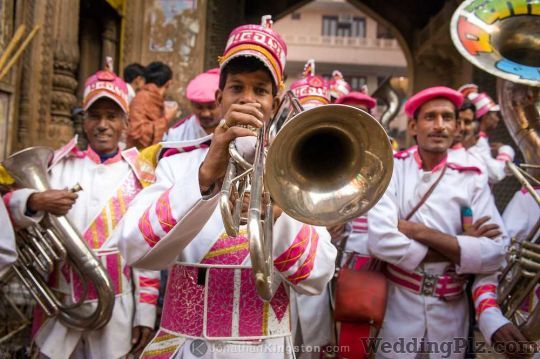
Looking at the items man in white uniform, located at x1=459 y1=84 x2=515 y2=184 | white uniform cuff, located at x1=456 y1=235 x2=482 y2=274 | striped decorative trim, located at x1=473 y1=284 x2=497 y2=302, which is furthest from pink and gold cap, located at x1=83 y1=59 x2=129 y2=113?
man in white uniform, located at x1=459 y1=84 x2=515 y2=184

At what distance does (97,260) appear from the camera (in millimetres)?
3096

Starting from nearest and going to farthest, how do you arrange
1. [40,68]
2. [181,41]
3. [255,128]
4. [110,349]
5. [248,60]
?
[255,128], [248,60], [110,349], [40,68], [181,41]

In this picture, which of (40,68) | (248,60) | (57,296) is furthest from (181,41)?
(248,60)

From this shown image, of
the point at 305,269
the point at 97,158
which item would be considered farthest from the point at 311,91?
the point at 305,269

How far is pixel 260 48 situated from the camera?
2260mm

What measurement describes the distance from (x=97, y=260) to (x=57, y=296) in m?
0.40

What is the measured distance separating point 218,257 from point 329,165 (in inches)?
21.0

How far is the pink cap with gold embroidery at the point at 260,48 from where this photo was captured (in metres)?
2.25

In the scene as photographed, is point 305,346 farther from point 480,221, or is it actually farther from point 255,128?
point 255,128

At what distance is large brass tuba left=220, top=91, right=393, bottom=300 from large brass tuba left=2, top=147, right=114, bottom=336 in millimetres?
1533

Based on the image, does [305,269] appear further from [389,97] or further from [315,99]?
[389,97]

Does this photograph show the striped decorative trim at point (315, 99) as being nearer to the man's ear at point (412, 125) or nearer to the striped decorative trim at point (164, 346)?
the man's ear at point (412, 125)

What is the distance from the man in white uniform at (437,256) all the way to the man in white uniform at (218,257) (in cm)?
101

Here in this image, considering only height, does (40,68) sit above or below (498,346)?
above
